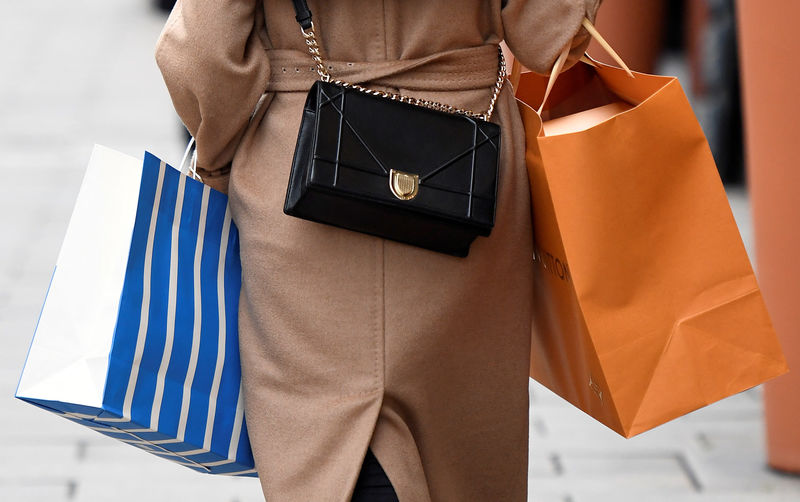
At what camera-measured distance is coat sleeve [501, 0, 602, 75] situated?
1.88 m

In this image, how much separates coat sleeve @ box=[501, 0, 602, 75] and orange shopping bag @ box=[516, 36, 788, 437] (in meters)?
0.09

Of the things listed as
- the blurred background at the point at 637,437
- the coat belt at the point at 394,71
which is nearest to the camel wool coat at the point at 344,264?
the coat belt at the point at 394,71

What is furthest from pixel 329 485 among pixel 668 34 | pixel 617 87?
pixel 668 34

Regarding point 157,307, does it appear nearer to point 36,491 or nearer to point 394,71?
point 394,71

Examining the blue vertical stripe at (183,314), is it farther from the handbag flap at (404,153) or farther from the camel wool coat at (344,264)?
the handbag flap at (404,153)

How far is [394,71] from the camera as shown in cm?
180

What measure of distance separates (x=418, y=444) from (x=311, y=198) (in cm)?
45

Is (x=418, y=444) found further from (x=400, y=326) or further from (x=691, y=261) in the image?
(x=691, y=261)

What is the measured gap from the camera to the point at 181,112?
1.85 meters

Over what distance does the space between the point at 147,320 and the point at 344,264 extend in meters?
0.31

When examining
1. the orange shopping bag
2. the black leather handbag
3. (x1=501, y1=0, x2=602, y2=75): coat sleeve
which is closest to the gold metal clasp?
the black leather handbag

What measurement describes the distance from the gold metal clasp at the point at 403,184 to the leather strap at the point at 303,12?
261mm

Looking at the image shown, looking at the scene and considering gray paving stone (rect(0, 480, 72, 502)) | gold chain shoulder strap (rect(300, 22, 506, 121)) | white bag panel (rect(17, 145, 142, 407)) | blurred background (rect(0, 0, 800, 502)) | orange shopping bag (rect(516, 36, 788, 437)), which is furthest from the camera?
gray paving stone (rect(0, 480, 72, 502))

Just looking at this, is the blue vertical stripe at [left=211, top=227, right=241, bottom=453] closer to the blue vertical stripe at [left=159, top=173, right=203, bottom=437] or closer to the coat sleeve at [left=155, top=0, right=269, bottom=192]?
the blue vertical stripe at [left=159, top=173, right=203, bottom=437]
